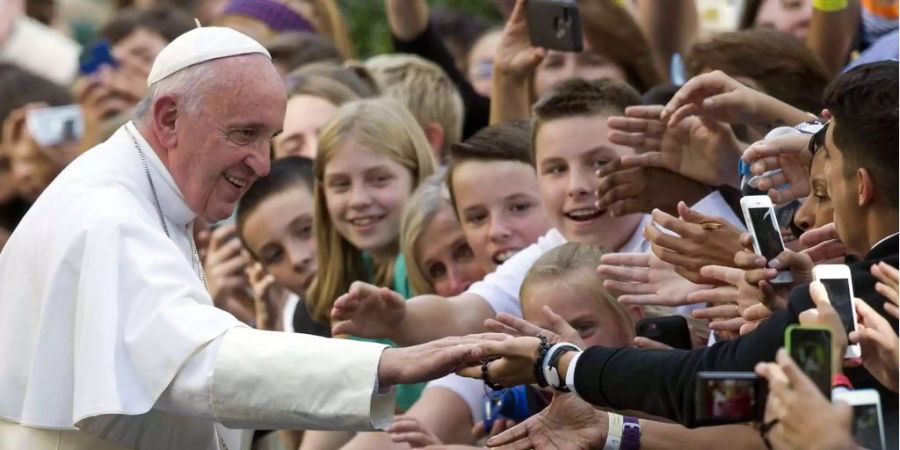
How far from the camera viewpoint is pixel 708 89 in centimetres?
598

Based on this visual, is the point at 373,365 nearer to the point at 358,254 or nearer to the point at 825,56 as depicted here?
the point at 358,254

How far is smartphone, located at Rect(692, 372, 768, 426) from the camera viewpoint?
422 centimetres

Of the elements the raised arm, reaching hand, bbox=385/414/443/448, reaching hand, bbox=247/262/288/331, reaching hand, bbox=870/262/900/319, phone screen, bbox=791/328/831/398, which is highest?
reaching hand, bbox=870/262/900/319

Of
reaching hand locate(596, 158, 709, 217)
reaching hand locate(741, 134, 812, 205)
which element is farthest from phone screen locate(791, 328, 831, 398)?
reaching hand locate(596, 158, 709, 217)

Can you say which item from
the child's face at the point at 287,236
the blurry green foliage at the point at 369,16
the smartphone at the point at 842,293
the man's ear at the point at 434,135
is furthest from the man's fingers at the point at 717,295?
the blurry green foliage at the point at 369,16

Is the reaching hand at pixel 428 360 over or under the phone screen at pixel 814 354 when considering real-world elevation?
under

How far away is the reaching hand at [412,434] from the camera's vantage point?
633cm

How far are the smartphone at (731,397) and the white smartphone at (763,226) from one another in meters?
1.03

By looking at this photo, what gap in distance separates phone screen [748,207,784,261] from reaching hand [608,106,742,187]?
960 millimetres

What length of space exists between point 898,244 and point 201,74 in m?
2.22

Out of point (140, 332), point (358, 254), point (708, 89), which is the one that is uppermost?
point (708, 89)

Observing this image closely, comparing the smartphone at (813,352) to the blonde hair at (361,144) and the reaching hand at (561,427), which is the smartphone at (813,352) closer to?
the reaching hand at (561,427)

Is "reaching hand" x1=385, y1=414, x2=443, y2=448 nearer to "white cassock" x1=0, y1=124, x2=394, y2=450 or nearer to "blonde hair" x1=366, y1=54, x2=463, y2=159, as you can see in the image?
"white cassock" x1=0, y1=124, x2=394, y2=450

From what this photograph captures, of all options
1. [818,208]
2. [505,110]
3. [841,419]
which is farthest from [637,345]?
[505,110]
